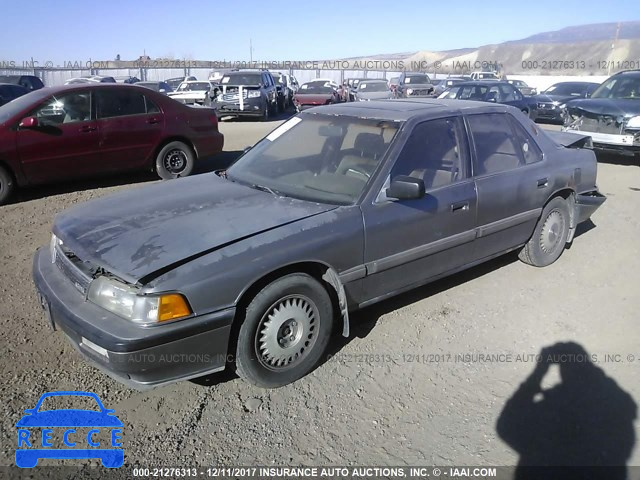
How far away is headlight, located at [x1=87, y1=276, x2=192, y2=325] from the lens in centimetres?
254

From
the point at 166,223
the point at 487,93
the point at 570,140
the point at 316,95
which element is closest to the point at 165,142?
the point at 166,223

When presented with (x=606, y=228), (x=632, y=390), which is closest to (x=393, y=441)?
(x=632, y=390)

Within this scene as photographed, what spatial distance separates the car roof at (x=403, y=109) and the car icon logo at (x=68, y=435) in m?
2.72

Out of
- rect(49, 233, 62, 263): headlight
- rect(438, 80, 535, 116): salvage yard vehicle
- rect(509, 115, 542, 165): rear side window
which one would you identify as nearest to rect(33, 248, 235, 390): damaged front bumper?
rect(49, 233, 62, 263): headlight

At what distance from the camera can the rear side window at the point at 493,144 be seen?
4.11 metres

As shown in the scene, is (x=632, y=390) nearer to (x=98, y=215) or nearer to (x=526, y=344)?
(x=526, y=344)

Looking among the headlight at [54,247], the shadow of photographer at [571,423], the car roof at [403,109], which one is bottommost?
Result: the shadow of photographer at [571,423]

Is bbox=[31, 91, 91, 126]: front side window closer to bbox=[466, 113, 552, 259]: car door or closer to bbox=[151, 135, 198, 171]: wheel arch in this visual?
bbox=[151, 135, 198, 171]: wheel arch

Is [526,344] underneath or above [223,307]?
underneath

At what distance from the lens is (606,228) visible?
6.19 meters

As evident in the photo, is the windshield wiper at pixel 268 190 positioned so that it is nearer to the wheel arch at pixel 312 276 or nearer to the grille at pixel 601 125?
the wheel arch at pixel 312 276

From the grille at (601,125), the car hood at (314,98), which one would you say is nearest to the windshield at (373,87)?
the car hood at (314,98)

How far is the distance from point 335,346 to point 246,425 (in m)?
0.99

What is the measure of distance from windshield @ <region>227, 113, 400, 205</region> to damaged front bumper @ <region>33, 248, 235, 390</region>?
3.91 feet
